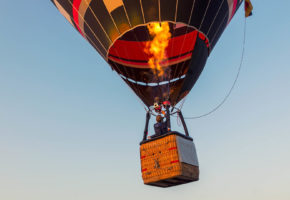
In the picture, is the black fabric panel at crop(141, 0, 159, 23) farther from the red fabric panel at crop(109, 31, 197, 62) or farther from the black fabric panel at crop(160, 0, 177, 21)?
the red fabric panel at crop(109, 31, 197, 62)

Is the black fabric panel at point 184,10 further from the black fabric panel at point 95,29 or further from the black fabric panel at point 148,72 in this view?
the black fabric panel at point 95,29

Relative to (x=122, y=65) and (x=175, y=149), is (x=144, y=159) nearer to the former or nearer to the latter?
(x=175, y=149)

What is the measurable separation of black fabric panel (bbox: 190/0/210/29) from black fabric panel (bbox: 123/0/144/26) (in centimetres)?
138

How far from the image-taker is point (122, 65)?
31.1 feet

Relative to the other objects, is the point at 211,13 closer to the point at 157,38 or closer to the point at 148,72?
the point at 157,38

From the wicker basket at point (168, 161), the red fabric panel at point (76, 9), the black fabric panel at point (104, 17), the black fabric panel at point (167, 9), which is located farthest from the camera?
the red fabric panel at point (76, 9)

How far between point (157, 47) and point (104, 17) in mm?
1772

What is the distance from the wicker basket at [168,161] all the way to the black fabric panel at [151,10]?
2.90 metres

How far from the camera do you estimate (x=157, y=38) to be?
829 centimetres

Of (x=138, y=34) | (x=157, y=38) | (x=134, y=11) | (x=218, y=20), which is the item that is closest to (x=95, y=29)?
(x=138, y=34)

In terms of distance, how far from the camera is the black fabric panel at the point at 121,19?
24.2ft

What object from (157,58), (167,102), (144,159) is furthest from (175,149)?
(157,58)

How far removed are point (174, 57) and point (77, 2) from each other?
334 centimetres

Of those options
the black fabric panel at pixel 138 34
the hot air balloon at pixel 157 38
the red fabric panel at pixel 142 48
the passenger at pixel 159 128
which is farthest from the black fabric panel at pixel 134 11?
the passenger at pixel 159 128
